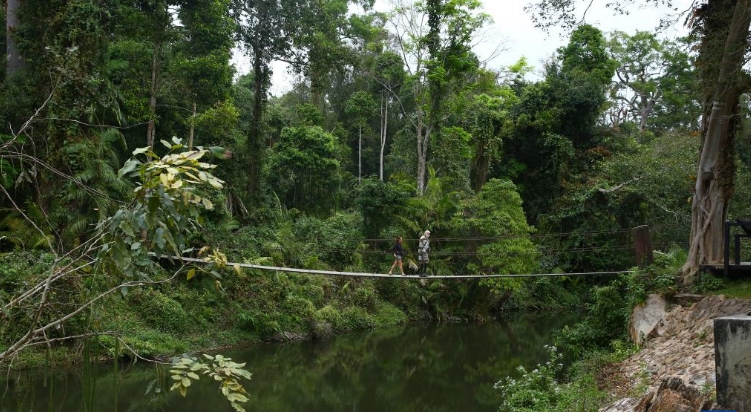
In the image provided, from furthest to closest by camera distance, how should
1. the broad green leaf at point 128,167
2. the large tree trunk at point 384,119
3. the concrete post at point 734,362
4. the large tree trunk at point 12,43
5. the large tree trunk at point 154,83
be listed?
the large tree trunk at point 384,119
the large tree trunk at point 154,83
the large tree trunk at point 12,43
the concrete post at point 734,362
the broad green leaf at point 128,167

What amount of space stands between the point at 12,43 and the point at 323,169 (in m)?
8.91

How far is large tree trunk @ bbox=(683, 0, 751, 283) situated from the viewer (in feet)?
23.6

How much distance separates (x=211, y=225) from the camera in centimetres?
1284

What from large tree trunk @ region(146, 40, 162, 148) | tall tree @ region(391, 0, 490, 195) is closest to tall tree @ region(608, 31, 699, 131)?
tall tree @ region(391, 0, 490, 195)

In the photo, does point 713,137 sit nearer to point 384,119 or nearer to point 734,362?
point 734,362

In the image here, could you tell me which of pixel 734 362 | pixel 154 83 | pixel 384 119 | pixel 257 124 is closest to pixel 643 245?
pixel 734 362

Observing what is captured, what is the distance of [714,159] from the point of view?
7.43 m

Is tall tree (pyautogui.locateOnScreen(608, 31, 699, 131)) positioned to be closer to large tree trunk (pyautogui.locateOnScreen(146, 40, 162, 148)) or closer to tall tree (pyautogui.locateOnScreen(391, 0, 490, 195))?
tall tree (pyautogui.locateOnScreen(391, 0, 490, 195))

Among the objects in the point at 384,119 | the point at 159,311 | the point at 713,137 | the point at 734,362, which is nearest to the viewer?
A: the point at 734,362

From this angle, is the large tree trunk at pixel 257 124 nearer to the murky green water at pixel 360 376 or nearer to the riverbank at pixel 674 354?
the murky green water at pixel 360 376

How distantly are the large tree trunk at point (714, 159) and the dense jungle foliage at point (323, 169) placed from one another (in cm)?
60

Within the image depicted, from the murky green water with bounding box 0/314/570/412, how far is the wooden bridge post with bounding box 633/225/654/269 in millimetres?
2549

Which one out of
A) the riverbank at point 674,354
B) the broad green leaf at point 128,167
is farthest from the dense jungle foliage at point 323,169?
the broad green leaf at point 128,167

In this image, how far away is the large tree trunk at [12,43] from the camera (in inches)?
434
